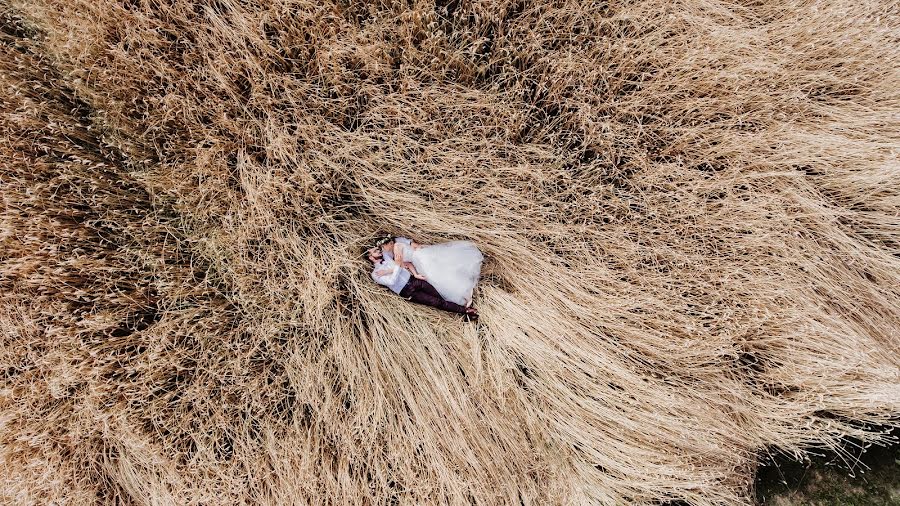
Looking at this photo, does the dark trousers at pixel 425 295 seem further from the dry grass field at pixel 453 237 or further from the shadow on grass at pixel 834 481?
the shadow on grass at pixel 834 481

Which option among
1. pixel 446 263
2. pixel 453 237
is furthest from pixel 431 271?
pixel 453 237

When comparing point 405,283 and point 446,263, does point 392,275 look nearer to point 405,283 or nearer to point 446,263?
point 405,283

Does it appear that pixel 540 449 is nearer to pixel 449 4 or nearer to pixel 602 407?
pixel 602 407

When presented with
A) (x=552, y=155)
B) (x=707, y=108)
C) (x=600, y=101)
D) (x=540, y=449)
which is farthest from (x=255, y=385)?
(x=707, y=108)

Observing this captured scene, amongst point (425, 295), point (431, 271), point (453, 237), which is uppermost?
point (453, 237)

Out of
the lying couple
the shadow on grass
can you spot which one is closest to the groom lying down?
the lying couple
